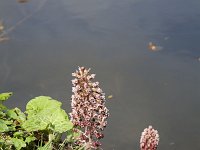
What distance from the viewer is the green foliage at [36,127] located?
289 cm

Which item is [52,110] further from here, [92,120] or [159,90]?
[159,90]

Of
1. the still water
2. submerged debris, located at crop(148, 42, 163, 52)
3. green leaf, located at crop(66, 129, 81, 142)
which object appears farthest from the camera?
submerged debris, located at crop(148, 42, 163, 52)

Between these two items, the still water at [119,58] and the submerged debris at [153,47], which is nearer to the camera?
the still water at [119,58]

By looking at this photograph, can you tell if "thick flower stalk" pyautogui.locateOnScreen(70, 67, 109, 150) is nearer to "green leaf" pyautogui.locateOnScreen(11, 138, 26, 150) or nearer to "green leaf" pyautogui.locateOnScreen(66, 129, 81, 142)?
"green leaf" pyautogui.locateOnScreen(66, 129, 81, 142)

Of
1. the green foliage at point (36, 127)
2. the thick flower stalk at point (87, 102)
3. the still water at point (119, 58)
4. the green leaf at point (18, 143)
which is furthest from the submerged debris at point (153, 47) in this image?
the green leaf at point (18, 143)

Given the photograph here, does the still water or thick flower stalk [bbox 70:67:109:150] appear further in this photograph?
the still water

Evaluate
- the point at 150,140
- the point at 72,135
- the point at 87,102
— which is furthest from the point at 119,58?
the point at 87,102

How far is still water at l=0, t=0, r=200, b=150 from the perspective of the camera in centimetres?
461

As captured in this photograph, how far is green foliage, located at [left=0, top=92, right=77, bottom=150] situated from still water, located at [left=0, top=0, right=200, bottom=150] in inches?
52.7

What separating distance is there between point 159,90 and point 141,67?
1.62 ft

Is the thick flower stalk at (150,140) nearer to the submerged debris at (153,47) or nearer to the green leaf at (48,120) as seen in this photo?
the green leaf at (48,120)

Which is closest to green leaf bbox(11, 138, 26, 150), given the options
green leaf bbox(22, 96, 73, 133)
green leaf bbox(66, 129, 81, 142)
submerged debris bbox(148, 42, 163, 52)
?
→ green leaf bbox(22, 96, 73, 133)

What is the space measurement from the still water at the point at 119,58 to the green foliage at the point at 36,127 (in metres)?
1.34

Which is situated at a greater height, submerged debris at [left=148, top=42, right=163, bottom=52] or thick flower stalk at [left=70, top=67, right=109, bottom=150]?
submerged debris at [left=148, top=42, right=163, bottom=52]
